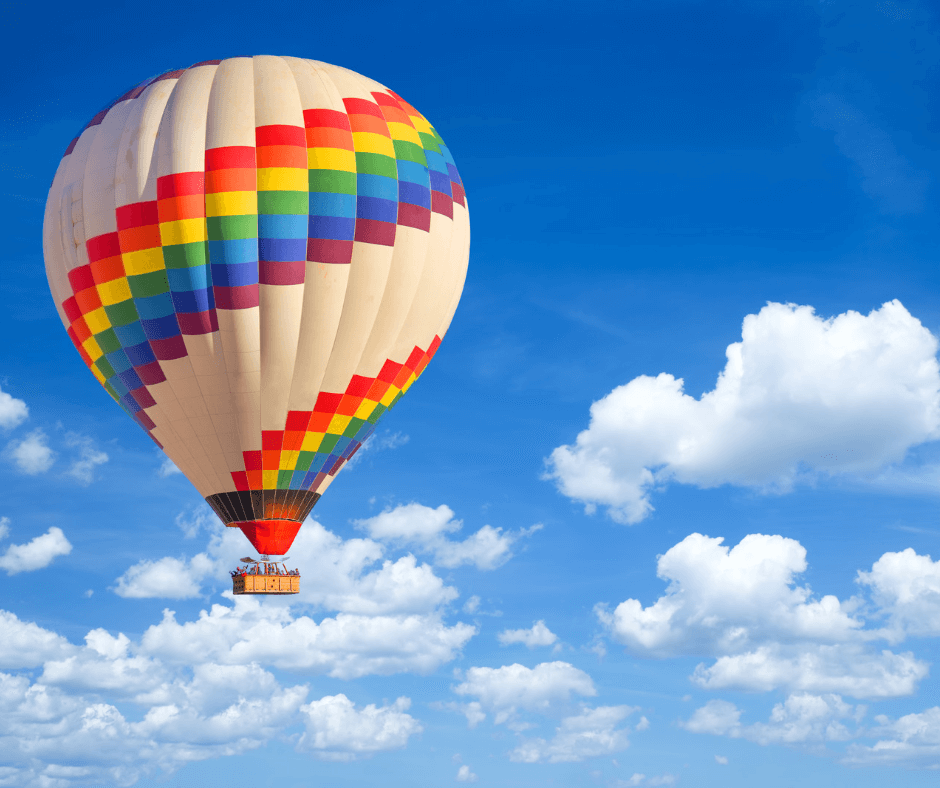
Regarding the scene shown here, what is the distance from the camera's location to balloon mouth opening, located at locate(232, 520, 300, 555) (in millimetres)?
41031

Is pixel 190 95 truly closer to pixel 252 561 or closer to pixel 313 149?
pixel 313 149

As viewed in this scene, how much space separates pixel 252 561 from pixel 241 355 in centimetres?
690

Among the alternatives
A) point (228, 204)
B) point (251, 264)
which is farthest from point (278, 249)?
point (228, 204)

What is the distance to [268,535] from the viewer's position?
4106 centimetres

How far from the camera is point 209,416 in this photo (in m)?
40.3

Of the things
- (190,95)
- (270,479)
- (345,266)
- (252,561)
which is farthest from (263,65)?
(252,561)

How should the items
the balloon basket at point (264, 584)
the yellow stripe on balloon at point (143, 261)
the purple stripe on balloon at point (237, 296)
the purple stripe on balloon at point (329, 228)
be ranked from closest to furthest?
1. the purple stripe on balloon at point (237, 296)
2. the yellow stripe on balloon at point (143, 261)
3. the purple stripe on balloon at point (329, 228)
4. the balloon basket at point (264, 584)

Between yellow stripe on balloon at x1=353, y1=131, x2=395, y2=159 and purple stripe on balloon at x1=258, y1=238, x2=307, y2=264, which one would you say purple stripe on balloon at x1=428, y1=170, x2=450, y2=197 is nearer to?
yellow stripe on balloon at x1=353, y1=131, x2=395, y2=159

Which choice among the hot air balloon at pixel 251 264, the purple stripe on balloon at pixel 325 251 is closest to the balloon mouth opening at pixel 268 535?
the hot air balloon at pixel 251 264

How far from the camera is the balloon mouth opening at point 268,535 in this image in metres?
41.0

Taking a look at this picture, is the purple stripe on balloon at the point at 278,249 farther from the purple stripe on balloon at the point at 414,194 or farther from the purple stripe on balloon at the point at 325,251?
the purple stripe on balloon at the point at 414,194

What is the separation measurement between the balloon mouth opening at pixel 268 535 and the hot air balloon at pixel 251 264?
0.07 m

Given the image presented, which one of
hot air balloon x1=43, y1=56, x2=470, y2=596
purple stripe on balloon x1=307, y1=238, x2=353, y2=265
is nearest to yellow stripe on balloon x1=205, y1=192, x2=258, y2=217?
hot air balloon x1=43, y1=56, x2=470, y2=596

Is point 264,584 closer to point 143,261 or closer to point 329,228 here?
point 143,261
